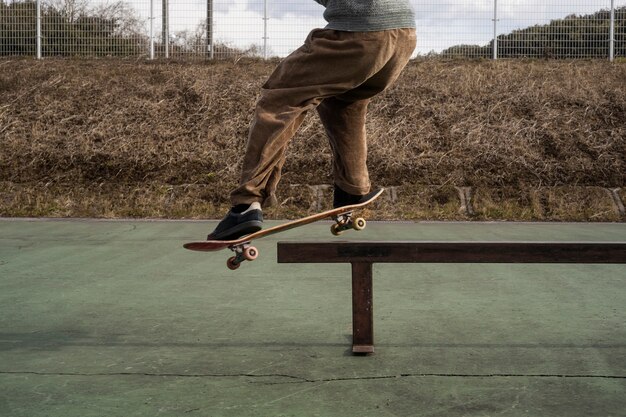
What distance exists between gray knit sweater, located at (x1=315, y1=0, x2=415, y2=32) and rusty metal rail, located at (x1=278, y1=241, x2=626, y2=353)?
1085mm

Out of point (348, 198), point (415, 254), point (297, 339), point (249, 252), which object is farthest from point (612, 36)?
point (249, 252)

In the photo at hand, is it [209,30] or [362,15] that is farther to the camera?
[209,30]

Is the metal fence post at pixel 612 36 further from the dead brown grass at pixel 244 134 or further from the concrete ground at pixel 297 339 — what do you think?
the concrete ground at pixel 297 339

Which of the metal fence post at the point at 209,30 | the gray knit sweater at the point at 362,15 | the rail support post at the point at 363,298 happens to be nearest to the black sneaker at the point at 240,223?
the rail support post at the point at 363,298

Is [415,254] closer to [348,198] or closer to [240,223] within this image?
[348,198]

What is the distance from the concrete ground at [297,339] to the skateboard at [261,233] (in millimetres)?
501

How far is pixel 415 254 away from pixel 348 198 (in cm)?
66

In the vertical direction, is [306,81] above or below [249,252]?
above

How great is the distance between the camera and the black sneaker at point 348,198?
429 centimetres

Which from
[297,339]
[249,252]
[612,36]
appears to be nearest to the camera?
[249,252]

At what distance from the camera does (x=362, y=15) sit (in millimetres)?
3623

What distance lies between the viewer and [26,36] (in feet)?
60.0

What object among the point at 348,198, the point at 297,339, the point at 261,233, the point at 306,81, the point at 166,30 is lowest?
the point at 297,339

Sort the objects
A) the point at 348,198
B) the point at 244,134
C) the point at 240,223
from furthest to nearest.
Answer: the point at 244,134
the point at 348,198
the point at 240,223
